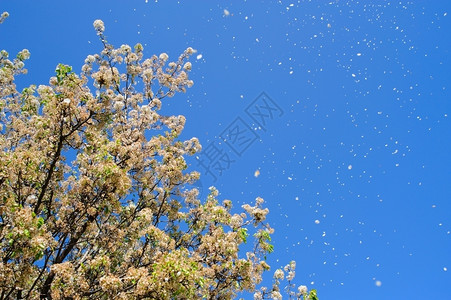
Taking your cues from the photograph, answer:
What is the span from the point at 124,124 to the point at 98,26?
10.8 feet

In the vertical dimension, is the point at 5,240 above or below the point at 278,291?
above

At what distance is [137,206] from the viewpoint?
10227 millimetres

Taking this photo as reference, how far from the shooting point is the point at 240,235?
29.2 ft

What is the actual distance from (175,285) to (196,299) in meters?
2.34

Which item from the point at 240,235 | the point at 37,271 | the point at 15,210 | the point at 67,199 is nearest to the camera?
the point at 15,210

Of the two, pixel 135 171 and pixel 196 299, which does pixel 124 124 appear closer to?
pixel 135 171

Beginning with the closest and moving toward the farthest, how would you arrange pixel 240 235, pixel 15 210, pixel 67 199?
A: pixel 15 210
pixel 67 199
pixel 240 235

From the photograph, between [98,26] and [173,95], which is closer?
[98,26]

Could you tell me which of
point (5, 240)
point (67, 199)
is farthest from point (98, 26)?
point (5, 240)

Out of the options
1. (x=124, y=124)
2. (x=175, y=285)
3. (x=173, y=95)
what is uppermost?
(x=173, y=95)

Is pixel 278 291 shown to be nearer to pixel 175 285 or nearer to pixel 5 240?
pixel 175 285

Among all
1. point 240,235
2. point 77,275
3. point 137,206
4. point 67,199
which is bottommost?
point 77,275

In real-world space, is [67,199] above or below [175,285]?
above

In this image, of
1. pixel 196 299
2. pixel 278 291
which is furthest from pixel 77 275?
pixel 278 291
